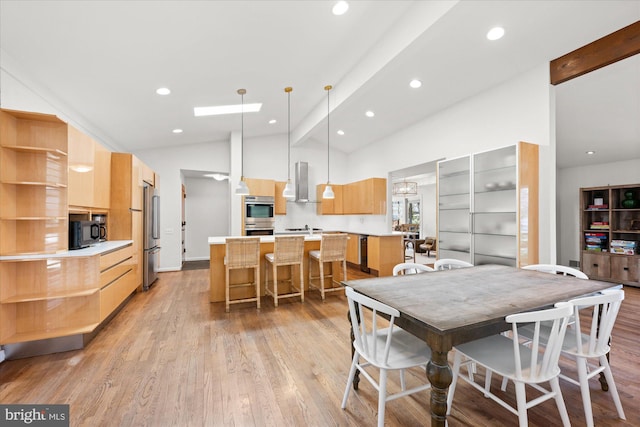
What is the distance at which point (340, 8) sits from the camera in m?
2.71

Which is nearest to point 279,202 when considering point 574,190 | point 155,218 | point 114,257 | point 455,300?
point 155,218

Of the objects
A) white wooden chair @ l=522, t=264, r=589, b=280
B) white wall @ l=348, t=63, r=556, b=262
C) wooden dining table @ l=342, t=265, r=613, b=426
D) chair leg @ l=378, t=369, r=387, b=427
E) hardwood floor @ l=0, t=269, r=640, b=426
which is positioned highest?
white wall @ l=348, t=63, r=556, b=262

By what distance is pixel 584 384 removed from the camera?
1.71 m

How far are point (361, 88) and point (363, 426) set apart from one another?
3.71m

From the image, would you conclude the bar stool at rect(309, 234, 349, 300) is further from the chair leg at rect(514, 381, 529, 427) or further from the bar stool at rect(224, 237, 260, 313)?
the chair leg at rect(514, 381, 529, 427)

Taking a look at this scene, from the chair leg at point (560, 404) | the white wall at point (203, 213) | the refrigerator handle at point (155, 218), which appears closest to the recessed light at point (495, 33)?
the chair leg at point (560, 404)

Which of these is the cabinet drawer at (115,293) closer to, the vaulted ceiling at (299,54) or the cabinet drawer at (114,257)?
the cabinet drawer at (114,257)

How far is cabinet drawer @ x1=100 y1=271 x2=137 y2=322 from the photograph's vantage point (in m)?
3.08

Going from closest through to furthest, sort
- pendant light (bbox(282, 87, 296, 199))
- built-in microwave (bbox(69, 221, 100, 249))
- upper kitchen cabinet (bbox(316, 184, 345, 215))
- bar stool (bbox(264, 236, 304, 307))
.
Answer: built-in microwave (bbox(69, 221, 100, 249)), bar stool (bbox(264, 236, 304, 307)), pendant light (bbox(282, 87, 296, 199)), upper kitchen cabinet (bbox(316, 184, 345, 215))

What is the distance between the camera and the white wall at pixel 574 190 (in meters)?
5.31

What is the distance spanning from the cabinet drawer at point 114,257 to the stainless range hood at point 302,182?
4.04m

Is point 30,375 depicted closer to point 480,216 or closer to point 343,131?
point 480,216

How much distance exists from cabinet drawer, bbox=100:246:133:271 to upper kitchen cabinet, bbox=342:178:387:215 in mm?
4655

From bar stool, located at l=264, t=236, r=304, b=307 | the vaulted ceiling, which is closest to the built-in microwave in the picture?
the vaulted ceiling
